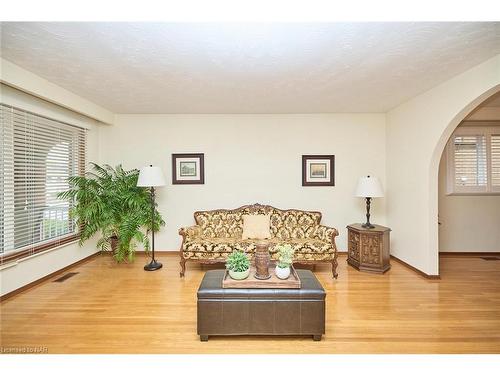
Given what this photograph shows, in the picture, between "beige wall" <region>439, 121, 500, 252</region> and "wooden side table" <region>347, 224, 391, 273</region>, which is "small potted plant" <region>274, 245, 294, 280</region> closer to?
"wooden side table" <region>347, 224, 391, 273</region>

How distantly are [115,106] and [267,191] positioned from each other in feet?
9.77

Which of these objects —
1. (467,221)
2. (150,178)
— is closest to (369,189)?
(467,221)

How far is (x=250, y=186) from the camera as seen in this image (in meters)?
4.73

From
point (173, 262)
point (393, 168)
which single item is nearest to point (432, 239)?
point (393, 168)

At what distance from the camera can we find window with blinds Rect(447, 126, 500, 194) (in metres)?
4.52

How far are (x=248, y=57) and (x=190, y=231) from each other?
2.58 metres

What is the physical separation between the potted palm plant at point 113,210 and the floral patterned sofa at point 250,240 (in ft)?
2.73

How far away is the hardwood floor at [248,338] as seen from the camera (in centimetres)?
205

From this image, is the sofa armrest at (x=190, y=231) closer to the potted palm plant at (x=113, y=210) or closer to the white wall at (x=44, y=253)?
the potted palm plant at (x=113, y=210)

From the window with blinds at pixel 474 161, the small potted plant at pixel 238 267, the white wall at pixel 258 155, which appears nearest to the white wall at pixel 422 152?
the white wall at pixel 258 155

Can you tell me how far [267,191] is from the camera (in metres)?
4.73

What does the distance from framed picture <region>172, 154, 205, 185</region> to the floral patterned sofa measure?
72cm

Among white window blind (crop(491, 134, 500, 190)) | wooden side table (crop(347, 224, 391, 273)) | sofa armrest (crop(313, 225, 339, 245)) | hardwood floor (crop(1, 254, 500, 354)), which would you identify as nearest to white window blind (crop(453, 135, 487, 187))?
white window blind (crop(491, 134, 500, 190))

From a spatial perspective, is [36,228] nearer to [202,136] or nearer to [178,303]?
[178,303]
